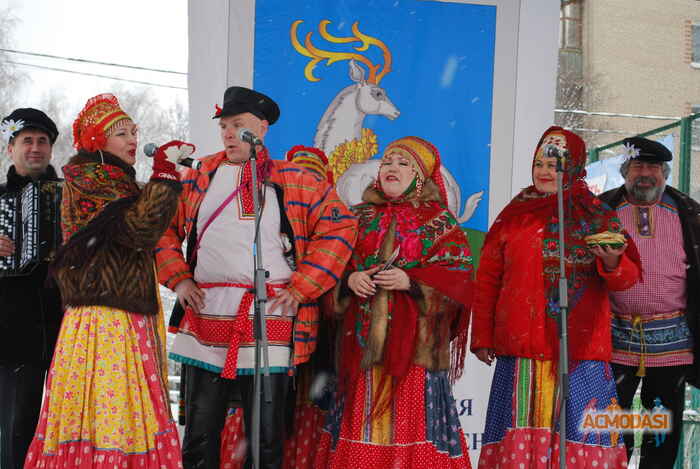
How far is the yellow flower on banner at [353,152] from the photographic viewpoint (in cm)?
502

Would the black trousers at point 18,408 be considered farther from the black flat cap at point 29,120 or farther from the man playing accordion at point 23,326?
the black flat cap at point 29,120

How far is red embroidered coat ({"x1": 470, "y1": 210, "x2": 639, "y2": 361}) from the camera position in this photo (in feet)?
11.8

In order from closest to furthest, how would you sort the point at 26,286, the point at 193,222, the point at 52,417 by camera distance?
the point at 52,417 < the point at 193,222 < the point at 26,286

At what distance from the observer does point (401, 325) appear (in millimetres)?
3582

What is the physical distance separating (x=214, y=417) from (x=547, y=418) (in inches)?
55.6

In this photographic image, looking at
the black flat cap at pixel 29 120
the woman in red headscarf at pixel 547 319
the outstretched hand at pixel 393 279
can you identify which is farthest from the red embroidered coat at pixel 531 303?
the black flat cap at pixel 29 120

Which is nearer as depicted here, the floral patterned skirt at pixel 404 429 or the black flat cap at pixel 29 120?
the floral patterned skirt at pixel 404 429

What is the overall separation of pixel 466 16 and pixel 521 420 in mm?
2624

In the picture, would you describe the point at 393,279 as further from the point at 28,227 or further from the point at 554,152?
the point at 28,227

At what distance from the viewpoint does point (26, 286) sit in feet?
13.1

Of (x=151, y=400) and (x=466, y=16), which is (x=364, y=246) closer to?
(x=151, y=400)

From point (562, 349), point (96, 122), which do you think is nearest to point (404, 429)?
point (562, 349)

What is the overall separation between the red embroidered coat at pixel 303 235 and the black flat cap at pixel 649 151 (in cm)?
165

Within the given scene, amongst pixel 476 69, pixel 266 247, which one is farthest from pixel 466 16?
pixel 266 247
